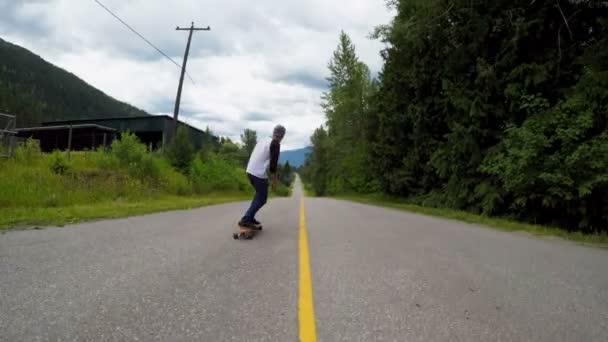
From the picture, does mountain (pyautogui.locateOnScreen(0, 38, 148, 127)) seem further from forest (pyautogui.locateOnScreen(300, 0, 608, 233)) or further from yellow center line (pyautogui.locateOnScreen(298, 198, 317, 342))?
yellow center line (pyautogui.locateOnScreen(298, 198, 317, 342))

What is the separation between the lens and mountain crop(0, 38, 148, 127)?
13112 cm

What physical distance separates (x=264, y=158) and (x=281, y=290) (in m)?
2.97

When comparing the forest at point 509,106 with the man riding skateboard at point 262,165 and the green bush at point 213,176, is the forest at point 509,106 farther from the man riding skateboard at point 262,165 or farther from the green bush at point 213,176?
the green bush at point 213,176

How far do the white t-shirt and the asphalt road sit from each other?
1.26 m

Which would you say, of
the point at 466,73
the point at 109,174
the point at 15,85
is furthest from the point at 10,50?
the point at 466,73

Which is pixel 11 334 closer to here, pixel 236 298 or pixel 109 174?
pixel 236 298

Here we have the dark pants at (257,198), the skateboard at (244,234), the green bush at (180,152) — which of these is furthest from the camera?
the green bush at (180,152)

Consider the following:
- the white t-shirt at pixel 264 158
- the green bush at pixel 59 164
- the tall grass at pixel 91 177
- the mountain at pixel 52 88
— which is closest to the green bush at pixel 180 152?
the tall grass at pixel 91 177

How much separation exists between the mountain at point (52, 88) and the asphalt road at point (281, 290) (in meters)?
147

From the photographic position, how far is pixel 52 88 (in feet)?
472

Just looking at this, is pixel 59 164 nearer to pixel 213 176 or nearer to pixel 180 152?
pixel 180 152

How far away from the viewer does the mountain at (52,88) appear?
131m

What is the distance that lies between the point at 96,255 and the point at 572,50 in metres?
12.9

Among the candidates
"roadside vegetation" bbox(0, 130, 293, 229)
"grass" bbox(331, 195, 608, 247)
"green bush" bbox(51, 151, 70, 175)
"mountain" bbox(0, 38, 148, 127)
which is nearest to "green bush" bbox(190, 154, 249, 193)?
"roadside vegetation" bbox(0, 130, 293, 229)
